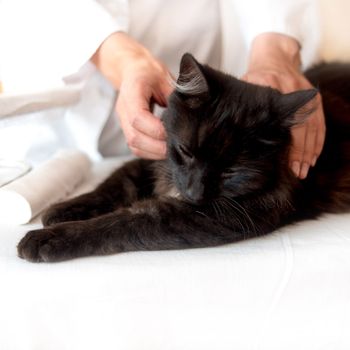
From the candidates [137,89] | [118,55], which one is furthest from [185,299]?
[118,55]

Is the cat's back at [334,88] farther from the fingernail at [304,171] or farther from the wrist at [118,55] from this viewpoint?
the wrist at [118,55]

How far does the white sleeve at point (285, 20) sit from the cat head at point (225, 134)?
0.55 m

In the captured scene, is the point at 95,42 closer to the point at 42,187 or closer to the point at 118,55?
the point at 118,55

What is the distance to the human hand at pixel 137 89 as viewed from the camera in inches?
39.7

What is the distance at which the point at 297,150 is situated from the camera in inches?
40.8

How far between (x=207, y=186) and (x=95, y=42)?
0.57 metres

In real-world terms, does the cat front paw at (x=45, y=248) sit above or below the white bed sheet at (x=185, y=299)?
above

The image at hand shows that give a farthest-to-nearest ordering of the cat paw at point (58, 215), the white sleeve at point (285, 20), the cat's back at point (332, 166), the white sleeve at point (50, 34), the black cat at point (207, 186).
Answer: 1. the white sleeve at point (285, 20)
2. the white sleeve at point (50, 34)
3. the cat's back at point (332, 166)
4. the cat paw at point (58, 215)
5. the black cat at point (207, 186)

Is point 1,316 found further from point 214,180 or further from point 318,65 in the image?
point 318,65

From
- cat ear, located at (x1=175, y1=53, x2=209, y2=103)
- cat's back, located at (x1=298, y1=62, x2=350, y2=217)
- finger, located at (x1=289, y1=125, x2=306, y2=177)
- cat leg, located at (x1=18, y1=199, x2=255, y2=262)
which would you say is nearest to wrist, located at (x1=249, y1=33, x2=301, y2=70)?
cat's back, located at (x1=298, y1=62, x2=350, y2=217)

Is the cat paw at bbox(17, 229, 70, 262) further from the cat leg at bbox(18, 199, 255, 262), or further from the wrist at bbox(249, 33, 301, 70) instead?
the wrist at bbox(249, 33, 301, 70)

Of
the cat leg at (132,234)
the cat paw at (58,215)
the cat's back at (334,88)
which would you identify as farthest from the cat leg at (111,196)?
the cat's back at (334,88)

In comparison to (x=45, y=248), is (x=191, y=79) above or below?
above

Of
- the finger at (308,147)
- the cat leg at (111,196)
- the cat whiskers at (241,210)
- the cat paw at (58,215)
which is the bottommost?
the cat leg at (111,196)
